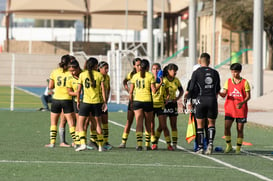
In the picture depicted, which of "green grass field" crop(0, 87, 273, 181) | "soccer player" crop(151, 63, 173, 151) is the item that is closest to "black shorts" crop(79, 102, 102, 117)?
"green grass field" crop(0, 87, 273, 181)

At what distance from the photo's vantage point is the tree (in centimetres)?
6100

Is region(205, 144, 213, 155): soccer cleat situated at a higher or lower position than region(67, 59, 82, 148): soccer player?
lower

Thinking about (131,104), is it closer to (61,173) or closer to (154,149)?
(154,149)

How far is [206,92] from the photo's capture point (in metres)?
17.6

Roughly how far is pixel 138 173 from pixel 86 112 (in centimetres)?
403

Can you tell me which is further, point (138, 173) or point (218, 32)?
point (218, 32)

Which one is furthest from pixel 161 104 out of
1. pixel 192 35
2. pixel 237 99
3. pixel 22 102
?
pixel 22 102

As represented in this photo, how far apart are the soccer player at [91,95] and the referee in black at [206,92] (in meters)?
1.67

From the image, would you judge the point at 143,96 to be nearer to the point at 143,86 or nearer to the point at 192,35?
the point at 143,86

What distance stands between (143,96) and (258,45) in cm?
2074

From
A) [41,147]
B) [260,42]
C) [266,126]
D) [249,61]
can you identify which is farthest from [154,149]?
[249,61]

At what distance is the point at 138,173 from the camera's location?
46.1ft

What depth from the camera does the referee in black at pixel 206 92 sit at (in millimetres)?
17500

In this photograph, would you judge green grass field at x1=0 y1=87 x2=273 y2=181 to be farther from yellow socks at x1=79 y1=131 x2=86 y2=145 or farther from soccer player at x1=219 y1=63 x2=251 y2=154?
soccer player at x1=219 y1=63 x2=251 y2=154
